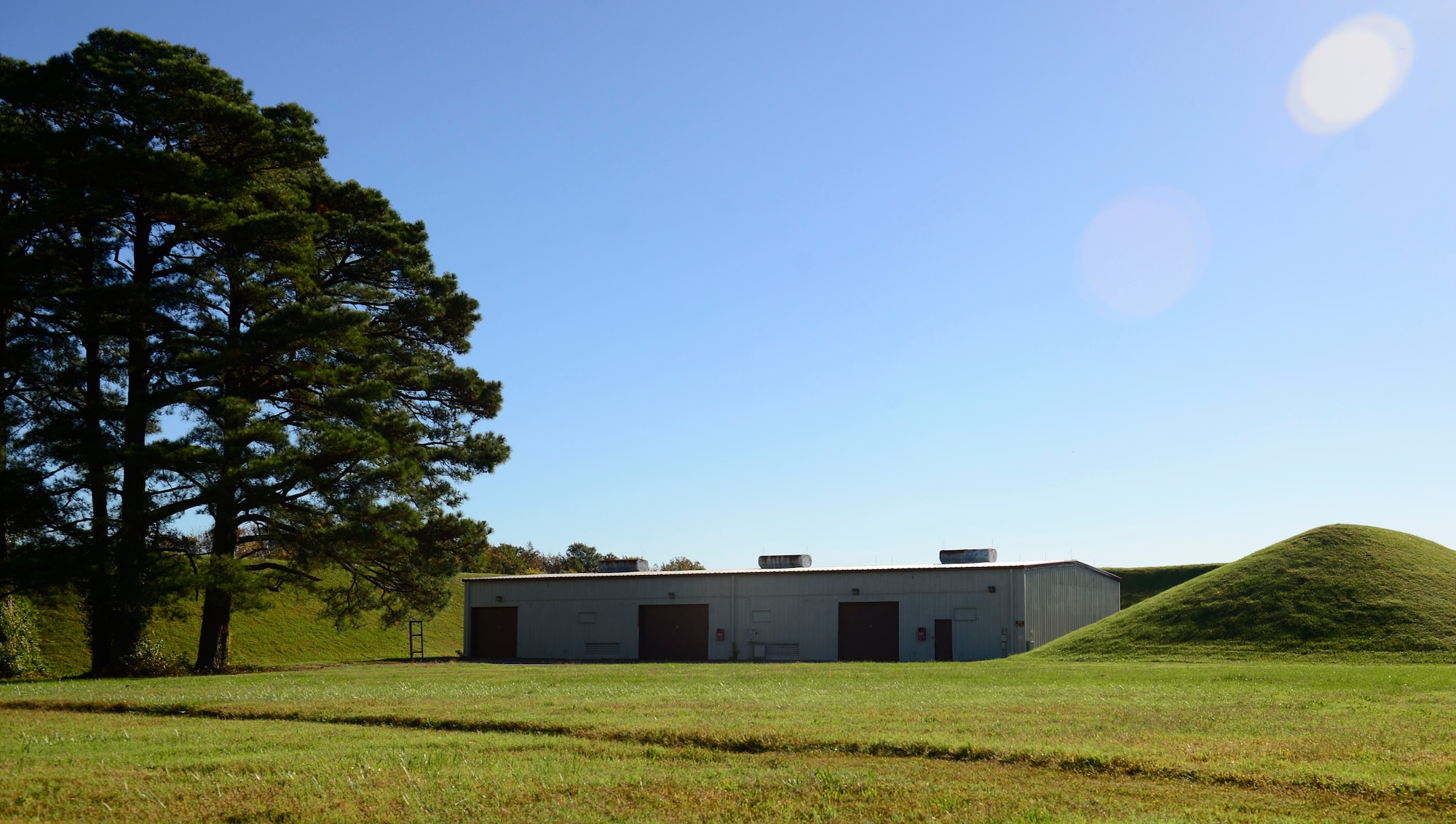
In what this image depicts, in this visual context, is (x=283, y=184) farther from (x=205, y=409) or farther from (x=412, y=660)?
(x=412, y=660)

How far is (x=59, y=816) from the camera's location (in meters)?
9.15

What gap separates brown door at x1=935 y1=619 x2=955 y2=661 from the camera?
43344mm

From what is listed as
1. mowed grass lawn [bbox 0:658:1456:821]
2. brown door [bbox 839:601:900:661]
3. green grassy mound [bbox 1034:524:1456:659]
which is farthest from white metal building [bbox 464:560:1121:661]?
mowed grass lawn [bbox 0:658:1456:821]

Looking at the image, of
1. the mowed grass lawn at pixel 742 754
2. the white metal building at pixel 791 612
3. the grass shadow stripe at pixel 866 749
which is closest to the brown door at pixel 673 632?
the white metal building at pixel 791 612

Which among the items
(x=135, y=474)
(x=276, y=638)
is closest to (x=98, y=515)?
(x=135, y=474)

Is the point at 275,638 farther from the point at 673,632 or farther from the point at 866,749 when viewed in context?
the point at 866,749

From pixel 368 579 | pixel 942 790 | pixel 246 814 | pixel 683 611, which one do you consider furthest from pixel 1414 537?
pixel 246 814

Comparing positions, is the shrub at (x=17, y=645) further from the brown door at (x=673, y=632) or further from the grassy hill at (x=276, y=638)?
the brown door at (x=673, y=632)

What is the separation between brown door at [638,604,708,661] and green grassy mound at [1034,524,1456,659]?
15.9 m

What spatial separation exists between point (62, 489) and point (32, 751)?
2221 cm

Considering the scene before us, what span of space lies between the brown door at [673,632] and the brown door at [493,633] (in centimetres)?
710

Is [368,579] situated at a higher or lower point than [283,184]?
lower

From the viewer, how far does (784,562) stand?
54.6 m

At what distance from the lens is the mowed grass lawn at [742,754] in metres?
9.26
